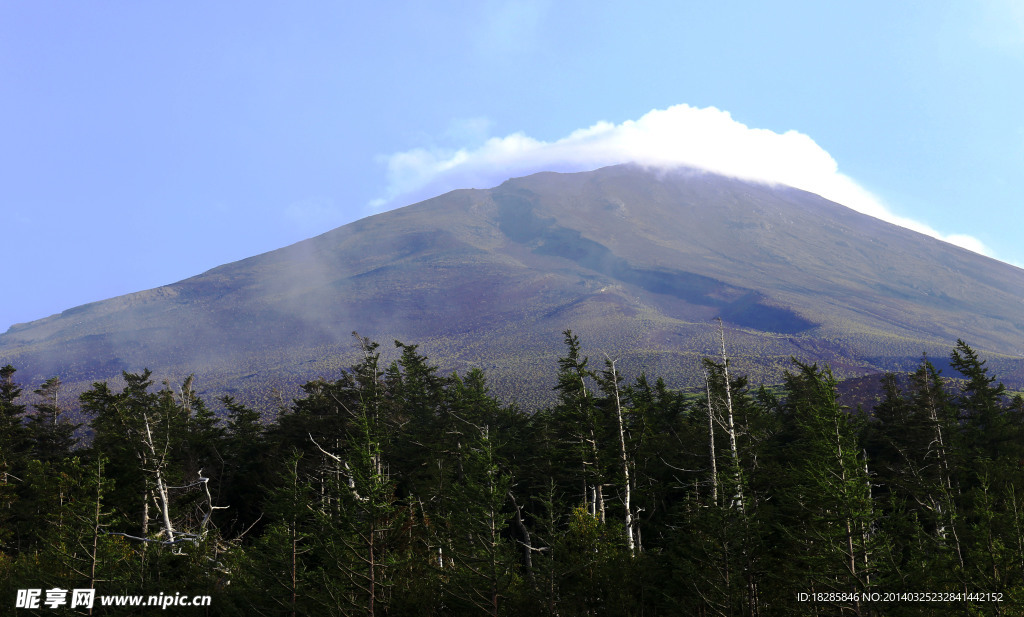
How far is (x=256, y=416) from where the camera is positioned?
141 ft

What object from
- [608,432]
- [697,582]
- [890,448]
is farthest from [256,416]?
[890,448]

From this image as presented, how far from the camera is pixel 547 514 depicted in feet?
80.7

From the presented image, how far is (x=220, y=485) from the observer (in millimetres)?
36656

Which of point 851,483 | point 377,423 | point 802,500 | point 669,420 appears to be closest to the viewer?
point 851,483

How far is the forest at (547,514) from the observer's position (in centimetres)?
1717

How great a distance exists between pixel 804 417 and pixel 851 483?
17.2m

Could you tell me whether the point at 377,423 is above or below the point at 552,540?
above

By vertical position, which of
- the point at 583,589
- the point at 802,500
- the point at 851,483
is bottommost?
the point at 583,589

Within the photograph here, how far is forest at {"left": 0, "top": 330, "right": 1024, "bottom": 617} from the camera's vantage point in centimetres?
1717

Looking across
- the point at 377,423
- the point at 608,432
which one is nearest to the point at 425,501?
the point at 377,423

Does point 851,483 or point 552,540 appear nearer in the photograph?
point 851,483

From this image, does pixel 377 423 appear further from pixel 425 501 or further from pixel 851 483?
pixel 851 483

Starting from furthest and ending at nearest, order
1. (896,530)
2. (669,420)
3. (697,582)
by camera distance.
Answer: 1. (669,420)
2. (896,530)
3. (697,582)

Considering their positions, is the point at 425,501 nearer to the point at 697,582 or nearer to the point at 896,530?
the point at 697,582
